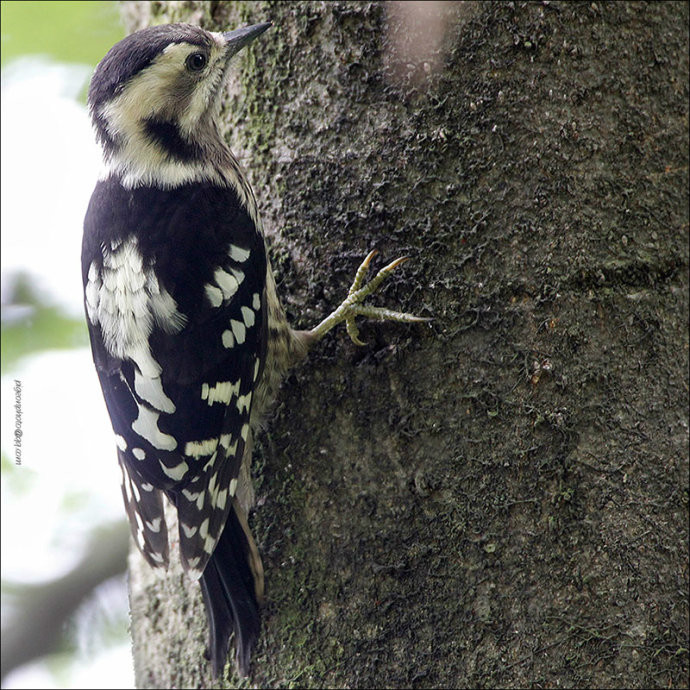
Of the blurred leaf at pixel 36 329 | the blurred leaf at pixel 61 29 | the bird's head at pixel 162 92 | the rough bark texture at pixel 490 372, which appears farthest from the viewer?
the blurred leaf at pixel 36 329

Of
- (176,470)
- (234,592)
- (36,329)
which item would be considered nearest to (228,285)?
(176,470)

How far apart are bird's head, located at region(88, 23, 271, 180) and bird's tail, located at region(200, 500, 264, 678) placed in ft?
3.64

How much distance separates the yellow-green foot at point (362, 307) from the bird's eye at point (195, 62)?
2.72ft

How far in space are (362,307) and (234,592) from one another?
80 cm

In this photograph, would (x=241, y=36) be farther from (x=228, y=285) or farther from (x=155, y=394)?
(x=155, y=394)

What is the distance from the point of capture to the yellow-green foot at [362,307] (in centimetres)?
191

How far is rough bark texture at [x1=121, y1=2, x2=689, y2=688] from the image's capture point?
5.58 feet

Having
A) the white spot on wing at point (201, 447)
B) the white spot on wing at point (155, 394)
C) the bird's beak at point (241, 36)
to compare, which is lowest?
the white spot on wing at point (201, 447)

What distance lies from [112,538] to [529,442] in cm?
264

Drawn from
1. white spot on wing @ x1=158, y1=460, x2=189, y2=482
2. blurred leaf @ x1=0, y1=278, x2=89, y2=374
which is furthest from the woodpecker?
blurred leaf @ x1=0, y1=278, x2=89, y2=374

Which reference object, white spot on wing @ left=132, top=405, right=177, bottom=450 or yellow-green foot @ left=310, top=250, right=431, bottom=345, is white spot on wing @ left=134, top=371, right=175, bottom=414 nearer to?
white spot on wing @ left=132, top=405, right=177, bottom=450

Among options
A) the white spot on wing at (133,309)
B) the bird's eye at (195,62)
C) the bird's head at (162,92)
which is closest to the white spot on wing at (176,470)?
the white spot on wing at (133,309)

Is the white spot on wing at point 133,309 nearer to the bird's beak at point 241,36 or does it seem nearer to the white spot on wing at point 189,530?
the white spot on wing at point 189,530

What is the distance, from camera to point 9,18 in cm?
316
